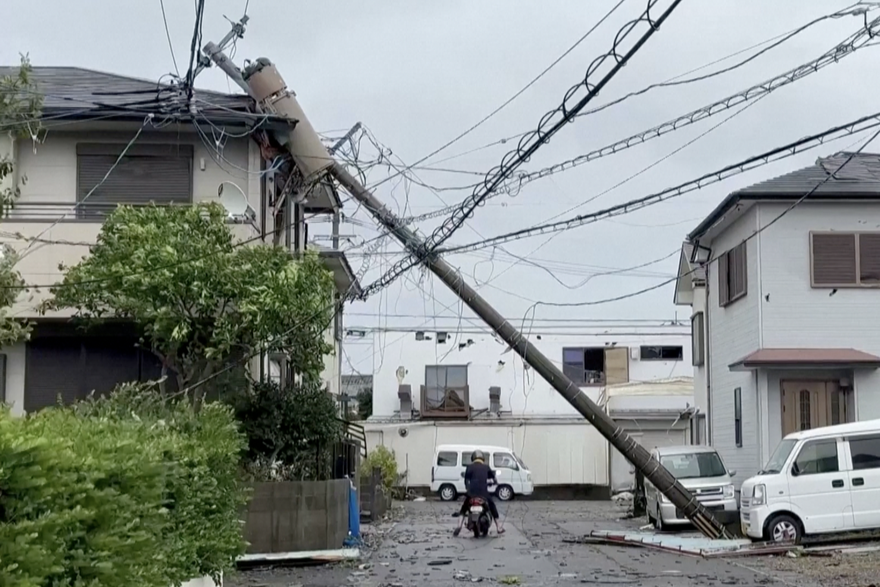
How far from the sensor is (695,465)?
25.4 m

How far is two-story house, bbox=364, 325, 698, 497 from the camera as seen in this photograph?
46.5 metres

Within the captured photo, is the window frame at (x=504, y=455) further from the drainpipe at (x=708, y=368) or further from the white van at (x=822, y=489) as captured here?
the white van at (x=822, y=489)

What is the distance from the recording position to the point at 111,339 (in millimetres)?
19375

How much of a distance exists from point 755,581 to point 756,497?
4.85 meters

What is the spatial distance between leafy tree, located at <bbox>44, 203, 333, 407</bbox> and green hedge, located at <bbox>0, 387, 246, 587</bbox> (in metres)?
3.15

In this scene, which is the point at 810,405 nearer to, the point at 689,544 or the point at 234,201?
the point at 689,544

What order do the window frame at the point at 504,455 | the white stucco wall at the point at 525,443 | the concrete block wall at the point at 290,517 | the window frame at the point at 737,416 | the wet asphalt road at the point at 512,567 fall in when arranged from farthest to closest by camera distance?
1. the white stucco wall at the point at 525,443
2. the window frame at the point at 504,455
3. the window frame at the point at 737,416
4. the concrete block wall at the point at 290,517
5. the wet asphalt road at the point at 512,567

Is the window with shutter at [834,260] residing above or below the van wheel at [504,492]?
above

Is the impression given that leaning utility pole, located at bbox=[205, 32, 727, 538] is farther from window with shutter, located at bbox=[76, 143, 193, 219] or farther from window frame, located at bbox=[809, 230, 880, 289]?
window frame, located at bbox=[809, 230, 880, 289]

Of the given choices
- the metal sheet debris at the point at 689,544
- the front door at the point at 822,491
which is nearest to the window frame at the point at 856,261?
the front door at the point at 822,491

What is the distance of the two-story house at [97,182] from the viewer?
18.8 m

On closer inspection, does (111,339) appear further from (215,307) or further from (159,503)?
(159,503)

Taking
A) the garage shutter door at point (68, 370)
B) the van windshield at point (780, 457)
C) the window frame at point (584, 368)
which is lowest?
Result: the van windshield at point (780, 457)

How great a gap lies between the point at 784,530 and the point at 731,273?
29.9 ft
